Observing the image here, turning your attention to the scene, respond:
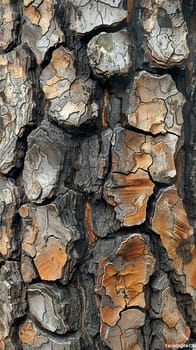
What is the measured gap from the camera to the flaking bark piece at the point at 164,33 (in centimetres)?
114

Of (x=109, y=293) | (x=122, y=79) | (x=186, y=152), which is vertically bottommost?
(x=109, y=293)

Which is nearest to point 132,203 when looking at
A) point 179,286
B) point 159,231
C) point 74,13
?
point 159,231

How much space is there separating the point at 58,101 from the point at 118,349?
1.57 feet

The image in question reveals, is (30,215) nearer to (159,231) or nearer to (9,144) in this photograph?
(9,144)

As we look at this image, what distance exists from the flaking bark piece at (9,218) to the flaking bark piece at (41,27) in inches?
10.1

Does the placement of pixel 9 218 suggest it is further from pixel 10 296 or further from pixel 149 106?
pixel 149 106

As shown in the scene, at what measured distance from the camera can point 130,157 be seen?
1.15m

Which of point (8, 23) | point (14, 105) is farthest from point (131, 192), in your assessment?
point (8, 23)

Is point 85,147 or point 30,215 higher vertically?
point 85,147

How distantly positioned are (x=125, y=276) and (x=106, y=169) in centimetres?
20

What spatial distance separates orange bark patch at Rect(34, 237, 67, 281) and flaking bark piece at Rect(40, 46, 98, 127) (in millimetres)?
227

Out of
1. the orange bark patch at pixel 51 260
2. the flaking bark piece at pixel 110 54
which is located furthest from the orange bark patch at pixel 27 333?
the flaking bark piece at pixel 110 54

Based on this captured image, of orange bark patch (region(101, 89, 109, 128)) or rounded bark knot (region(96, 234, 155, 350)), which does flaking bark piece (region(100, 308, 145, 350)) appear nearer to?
rounded bark knot (region(96, 234, 155, 350))

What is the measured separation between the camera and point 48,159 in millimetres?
1169
